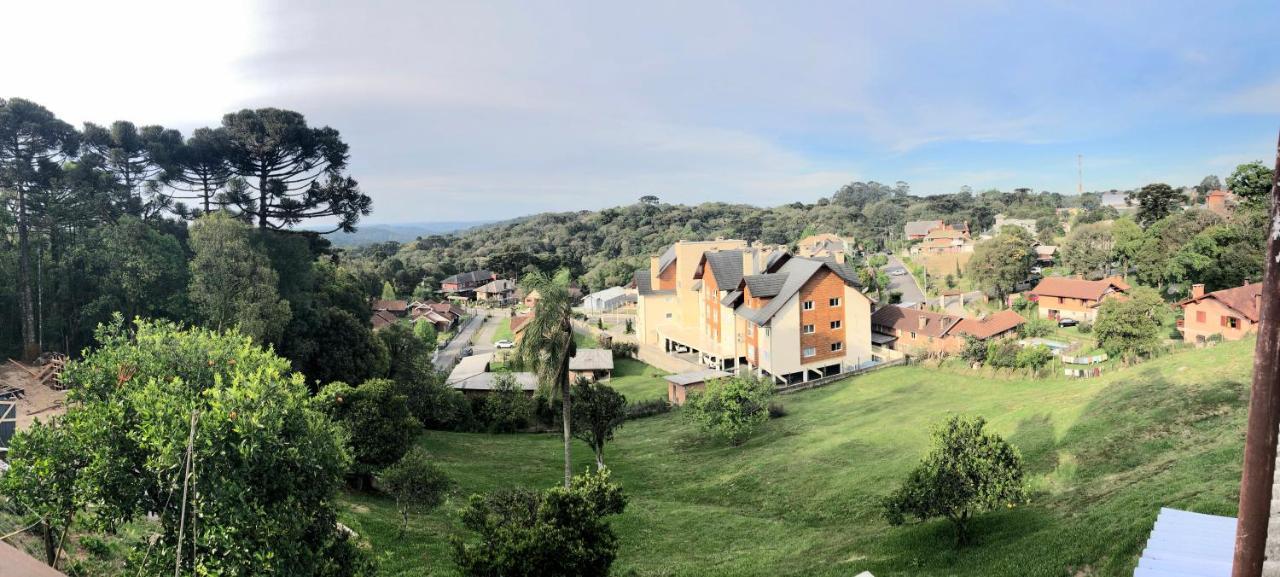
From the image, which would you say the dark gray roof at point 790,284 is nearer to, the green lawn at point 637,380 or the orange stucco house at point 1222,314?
the green lawn at point 637,380

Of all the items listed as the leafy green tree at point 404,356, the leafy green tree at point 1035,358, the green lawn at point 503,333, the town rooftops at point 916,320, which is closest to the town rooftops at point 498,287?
the green lawn at point 503,333

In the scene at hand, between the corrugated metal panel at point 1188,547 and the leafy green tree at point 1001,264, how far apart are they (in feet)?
173

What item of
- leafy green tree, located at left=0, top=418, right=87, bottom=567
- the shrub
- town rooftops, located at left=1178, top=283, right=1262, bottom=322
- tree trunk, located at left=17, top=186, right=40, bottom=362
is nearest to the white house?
the shrub

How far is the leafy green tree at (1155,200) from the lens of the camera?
60.5 m

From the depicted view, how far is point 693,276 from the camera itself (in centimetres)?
5209

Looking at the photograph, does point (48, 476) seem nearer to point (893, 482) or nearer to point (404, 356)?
point (893, 482)

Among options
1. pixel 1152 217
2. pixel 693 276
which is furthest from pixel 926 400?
pixel 1152 217

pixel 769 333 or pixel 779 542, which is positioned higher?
pixel 769 333

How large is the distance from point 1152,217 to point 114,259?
79.2m

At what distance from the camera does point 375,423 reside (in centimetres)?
1888

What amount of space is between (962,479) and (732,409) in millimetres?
14694

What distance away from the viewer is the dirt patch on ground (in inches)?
656

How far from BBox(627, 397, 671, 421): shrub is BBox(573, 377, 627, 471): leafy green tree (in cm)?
1138

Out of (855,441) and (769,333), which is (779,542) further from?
(769,333)
